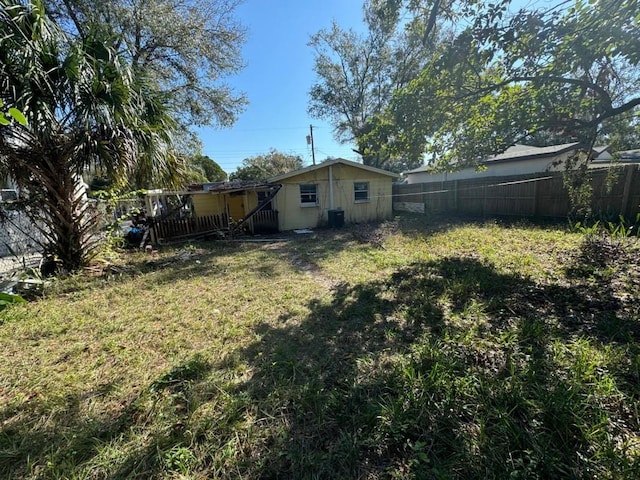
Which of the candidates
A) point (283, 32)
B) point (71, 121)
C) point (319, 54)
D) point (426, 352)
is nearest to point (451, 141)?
point (426, 352)

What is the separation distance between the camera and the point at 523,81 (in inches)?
174

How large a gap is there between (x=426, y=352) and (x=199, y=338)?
2.56 m

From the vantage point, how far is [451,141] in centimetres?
618

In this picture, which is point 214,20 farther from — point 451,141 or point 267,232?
point 451,141

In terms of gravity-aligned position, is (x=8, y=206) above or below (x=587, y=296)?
above

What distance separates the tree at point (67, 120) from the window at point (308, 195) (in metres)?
6.37

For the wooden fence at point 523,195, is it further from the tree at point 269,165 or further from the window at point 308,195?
the tree at point 269,165

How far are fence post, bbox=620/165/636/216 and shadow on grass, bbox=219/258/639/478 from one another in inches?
268

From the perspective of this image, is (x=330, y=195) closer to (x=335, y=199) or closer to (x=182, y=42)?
(x=335, y=199)

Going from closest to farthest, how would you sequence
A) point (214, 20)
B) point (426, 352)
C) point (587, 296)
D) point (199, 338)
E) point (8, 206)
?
point (426, 352)
point (199, 338)
point (587, 296)
point (8, 206)
point (214, 20)

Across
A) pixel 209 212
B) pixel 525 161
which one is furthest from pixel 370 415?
pixel 525 161

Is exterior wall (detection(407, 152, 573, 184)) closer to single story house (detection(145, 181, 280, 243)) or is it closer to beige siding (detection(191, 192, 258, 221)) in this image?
single story house (detection(145, 181, 280, 243))

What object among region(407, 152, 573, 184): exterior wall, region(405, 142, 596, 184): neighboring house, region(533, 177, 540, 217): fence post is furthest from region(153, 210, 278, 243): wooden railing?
region(533, 177, 540, 217): fence post

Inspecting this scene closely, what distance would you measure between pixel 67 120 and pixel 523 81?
7.72 meters
